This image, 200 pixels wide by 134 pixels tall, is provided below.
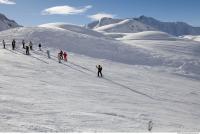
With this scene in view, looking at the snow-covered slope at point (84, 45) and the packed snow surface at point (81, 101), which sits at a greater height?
the snow-covered slope at point (84, 45)

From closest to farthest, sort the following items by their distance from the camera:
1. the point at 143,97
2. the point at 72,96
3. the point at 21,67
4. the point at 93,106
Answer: the point at 93,106 → the point at 72,96 → the point at 143,97 → the point at 21,67

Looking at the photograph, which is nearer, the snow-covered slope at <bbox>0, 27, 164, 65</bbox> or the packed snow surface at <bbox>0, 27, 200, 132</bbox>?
the packed snow surface at <bbox>0, 27, 200, 132</bbox>

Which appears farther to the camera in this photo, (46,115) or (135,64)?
(135,64)

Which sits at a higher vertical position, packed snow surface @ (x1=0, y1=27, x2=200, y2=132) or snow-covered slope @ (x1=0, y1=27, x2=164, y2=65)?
snow-covered slope @ (x1=0, y1=27, x2=164, y2=65)

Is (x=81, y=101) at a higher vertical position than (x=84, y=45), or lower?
lower

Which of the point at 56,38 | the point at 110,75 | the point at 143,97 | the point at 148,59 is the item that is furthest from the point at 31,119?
the point at 56,38

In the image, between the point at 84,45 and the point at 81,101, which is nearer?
the point at 81,101

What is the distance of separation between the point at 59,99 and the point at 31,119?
6.26 metres

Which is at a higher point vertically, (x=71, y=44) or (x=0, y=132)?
(x=71, y=44)

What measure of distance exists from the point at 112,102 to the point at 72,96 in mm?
2883

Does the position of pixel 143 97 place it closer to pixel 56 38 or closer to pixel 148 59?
pixel 148 59

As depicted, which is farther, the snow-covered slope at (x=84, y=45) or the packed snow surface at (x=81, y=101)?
the snow-covered slope at (x=84, y=45)

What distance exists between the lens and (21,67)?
36.9 metres

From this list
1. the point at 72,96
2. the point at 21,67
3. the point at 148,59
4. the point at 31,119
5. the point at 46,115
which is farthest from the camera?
the point at 148,59
